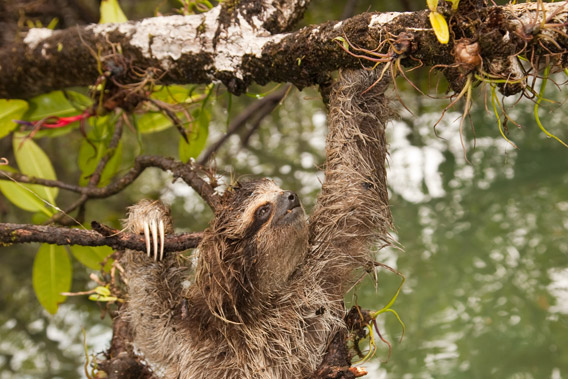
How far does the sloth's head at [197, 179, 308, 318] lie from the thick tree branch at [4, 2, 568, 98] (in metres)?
0.52

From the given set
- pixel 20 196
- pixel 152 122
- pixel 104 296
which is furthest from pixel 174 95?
pixel 104 296

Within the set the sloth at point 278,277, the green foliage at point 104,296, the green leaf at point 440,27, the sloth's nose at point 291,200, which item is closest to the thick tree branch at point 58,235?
the sloth at point 278,277

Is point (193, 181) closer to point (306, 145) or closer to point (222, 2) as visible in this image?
point (222, 2)

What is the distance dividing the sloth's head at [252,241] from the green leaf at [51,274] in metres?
1.16

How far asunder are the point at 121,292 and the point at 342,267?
1192 millimetres

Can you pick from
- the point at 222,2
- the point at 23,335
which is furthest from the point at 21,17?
the point at 23,335

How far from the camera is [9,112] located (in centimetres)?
304

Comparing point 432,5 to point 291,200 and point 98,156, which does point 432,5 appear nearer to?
point 291,200

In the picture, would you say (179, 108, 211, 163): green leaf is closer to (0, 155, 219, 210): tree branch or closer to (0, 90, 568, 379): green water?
(0, 155, 219, 210): tree branch

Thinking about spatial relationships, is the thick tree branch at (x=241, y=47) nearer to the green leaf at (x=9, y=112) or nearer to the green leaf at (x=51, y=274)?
the green leaf at (x=9, y=112)

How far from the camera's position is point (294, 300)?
2.46 meters

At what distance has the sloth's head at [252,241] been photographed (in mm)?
2191

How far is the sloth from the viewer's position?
229cm

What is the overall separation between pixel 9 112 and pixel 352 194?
198 centimetres
